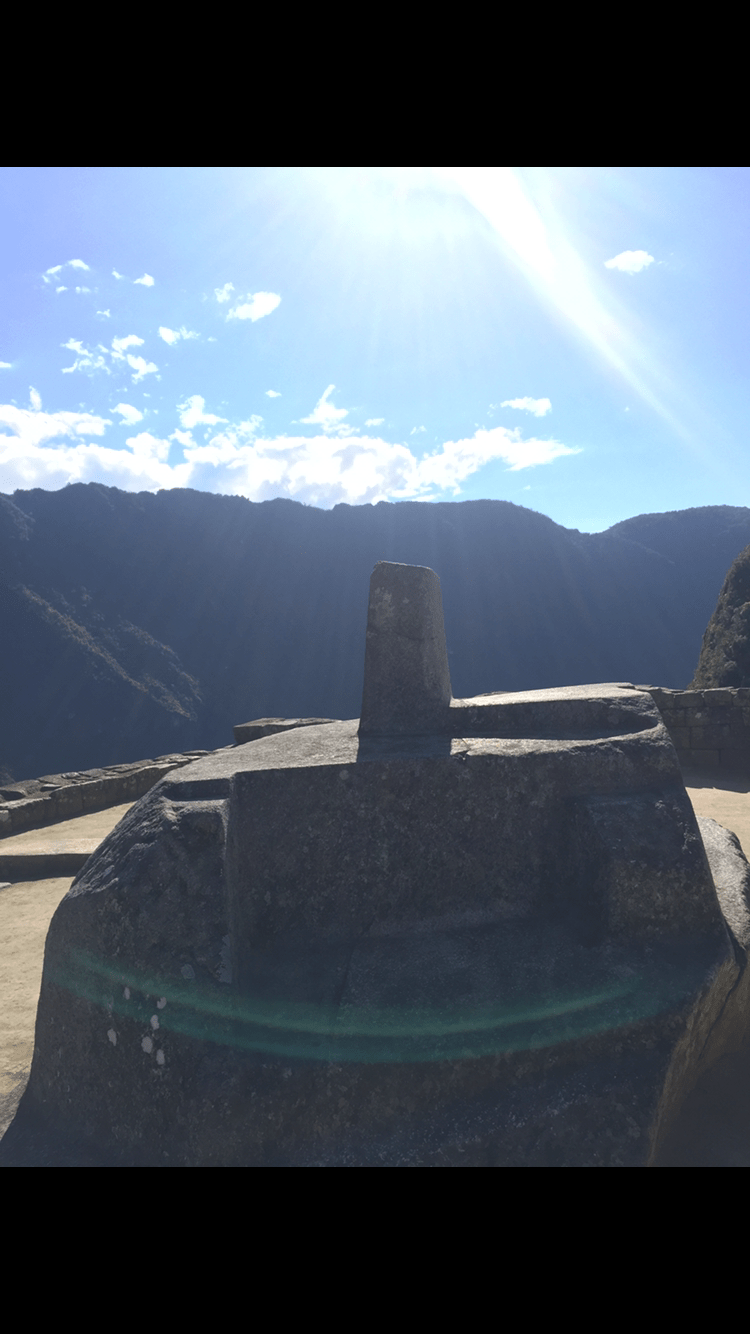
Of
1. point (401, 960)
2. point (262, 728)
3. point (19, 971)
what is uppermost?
point (262, 728)

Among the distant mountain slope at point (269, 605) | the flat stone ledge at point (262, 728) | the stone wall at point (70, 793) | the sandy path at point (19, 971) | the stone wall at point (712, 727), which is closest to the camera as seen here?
the sandy path at point (19, 971)

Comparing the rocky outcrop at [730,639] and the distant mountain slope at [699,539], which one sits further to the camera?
the distant mountain slope at [699,539]

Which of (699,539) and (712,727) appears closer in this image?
(712,727)

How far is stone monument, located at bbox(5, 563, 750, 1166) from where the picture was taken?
1.96 metres

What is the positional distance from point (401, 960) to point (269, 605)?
60454 mm

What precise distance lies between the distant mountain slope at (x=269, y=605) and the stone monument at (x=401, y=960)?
4039 centimetres

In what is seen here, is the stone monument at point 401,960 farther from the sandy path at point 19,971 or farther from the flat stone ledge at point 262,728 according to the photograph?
the flat stone ledge at point 262,728

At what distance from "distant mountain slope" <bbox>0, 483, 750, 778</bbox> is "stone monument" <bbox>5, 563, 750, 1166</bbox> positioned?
4039 cm

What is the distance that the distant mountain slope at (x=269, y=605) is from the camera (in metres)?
43.2

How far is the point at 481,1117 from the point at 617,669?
54.5 meters

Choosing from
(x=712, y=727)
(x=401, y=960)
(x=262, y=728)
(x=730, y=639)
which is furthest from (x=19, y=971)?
(x=730, y=639)

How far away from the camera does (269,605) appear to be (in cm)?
6159

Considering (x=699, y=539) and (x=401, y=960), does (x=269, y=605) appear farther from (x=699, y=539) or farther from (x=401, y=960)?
(x=401, y=960)

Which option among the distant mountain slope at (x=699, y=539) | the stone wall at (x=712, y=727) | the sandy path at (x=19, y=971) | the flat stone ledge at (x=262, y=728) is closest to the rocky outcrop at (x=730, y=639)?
the stone wall at (x=712, y=727)
